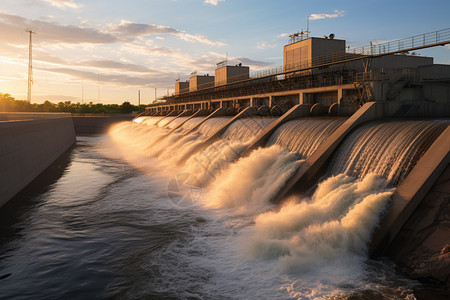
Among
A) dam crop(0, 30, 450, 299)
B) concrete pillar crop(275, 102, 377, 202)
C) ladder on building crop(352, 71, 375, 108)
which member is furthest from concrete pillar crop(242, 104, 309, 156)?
concrete pillar crop(275, 102, 377, 202)

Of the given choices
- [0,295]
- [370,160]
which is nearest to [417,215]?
Result: [370,160]

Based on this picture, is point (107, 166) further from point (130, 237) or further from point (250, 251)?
point (250, 251)

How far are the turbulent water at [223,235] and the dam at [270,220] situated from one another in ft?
0.14

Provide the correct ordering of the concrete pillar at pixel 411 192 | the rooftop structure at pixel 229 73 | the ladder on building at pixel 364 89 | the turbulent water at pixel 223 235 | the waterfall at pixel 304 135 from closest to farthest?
the turbulent water at pixel 223 235, the concrete pillar at pixel 411 192, the waterfall at pixel 304 135, the ladder on building at pixel 364 89, the rooftop structure at pixel 229 73

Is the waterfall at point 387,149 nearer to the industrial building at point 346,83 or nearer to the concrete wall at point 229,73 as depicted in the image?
the industrial building at point 346,83

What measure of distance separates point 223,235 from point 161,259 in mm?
2181

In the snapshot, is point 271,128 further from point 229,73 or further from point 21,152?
point 229,73

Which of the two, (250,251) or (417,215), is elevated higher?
(417,215)

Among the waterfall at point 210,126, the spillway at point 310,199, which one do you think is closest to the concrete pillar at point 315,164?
the spillway at point 310,199

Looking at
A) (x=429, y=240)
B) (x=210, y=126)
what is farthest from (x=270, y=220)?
(x=210, y=126)

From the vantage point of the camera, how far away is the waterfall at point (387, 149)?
986cm

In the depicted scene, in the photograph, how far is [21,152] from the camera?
675 inches

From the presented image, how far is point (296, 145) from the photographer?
15062 millimetres

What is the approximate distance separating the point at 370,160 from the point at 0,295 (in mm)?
10903
